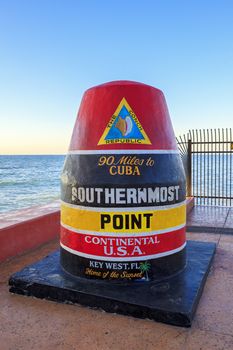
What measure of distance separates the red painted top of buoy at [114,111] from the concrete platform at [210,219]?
11.3 feet

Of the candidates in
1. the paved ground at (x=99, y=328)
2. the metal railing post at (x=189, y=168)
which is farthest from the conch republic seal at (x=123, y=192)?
the metal railing post at (x=189, y=168)

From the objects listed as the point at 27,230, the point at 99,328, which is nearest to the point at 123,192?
the point at 99,328

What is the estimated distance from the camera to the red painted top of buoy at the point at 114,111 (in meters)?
3.56

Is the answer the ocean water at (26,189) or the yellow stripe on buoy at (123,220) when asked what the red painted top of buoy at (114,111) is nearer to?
the yellow stripe on buoy at (123,220)

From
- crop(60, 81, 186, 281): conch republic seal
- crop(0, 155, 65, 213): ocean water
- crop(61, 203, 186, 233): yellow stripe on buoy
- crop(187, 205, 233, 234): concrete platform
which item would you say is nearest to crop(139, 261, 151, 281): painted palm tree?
crop(60, 81, 186, 281): conch republic seal

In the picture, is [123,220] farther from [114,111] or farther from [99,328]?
[114,111]

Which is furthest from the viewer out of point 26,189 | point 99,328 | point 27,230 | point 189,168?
point 26,189

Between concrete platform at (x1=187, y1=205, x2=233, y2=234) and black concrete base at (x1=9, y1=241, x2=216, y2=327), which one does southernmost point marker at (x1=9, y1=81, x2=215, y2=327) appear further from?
concrete platform at (x1=187, y1=205, x2=233, y2=234)

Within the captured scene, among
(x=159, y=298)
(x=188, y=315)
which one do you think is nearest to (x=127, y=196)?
(x=159, y=298)

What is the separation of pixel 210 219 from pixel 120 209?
186 inches

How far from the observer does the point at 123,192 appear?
11.2ft

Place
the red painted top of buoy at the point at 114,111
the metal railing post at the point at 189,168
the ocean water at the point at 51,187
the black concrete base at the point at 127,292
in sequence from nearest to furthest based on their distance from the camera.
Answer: the black concrete base at the point at 127,292 < the red painted top of buoy at the point at 114,111 < the metal railing post at the point at 189,168 < the ocean water at the point at 51,187

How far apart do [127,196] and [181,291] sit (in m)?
1.15

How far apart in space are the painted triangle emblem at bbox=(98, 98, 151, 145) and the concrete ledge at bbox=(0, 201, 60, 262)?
83.7 inches
